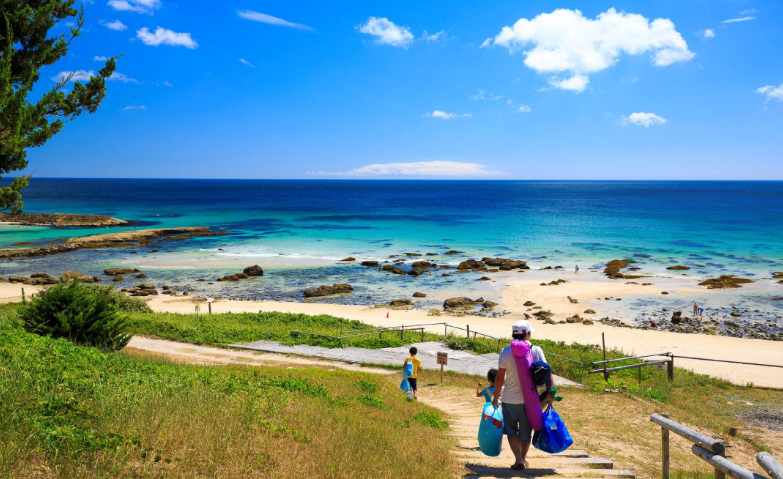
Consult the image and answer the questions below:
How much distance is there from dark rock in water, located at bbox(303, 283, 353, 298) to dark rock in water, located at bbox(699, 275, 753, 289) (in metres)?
29.2

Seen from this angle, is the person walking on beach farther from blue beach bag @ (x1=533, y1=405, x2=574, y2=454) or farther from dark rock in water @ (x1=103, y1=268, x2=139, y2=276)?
dark rock in water @ (x1=103, y1=268, x2=139, y2=276)

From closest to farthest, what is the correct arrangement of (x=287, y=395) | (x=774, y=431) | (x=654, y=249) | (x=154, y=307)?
(x=287, y=395), (x=774, y=431), (x=154, y=307), (x=654, y=249)

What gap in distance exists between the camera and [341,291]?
3734 cm

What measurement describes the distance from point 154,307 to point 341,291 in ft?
44.1

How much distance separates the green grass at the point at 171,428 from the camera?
179 inches

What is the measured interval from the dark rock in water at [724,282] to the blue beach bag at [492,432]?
39149 mm

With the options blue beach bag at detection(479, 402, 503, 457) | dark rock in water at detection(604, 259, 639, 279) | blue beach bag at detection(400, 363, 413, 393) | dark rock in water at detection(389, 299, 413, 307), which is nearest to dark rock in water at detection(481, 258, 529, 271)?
dark rock in water at detection(604, 259, 639, 279)

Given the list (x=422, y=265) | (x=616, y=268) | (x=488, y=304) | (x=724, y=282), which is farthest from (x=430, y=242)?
(x=724, y=282)

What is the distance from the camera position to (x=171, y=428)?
214 inches

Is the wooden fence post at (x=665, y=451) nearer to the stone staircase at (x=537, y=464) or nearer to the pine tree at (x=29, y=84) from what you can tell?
the stone staircase at (x=537, y=464)

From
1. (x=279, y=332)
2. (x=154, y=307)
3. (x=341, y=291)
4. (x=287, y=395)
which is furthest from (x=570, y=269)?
(x=287, y=395)

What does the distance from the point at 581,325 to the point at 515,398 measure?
2469 cm

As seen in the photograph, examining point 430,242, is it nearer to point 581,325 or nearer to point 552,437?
point 581,325

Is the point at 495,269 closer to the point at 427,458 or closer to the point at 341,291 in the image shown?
the point at 341,291
